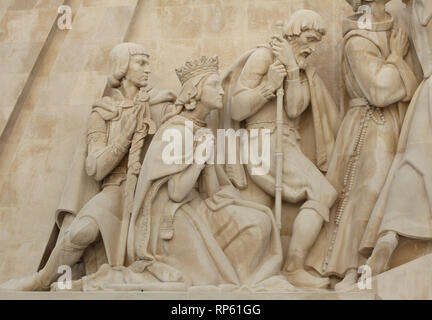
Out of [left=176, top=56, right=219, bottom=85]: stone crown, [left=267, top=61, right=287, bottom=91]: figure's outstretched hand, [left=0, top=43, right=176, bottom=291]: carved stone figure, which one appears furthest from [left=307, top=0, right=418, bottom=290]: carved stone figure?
[left=0, top=43, right=176, bottom=291]: carved stone figure

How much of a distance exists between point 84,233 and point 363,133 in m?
2.49

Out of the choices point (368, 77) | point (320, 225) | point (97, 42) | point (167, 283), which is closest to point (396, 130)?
point (368, 77)

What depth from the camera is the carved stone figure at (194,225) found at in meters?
8.39

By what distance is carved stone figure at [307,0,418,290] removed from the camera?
861 centimetres

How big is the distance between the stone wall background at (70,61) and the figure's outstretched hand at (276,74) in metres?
0.70

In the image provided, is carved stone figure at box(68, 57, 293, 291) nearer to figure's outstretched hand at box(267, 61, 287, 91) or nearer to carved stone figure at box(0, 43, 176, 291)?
carved stone figure at box(0, 43, 176, 291)

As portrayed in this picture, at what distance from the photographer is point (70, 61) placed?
10.0m

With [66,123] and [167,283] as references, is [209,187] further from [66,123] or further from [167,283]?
[66,123]

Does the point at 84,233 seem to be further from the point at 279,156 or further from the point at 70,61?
the point at 70,61

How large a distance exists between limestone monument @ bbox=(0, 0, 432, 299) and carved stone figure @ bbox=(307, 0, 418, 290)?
13mm

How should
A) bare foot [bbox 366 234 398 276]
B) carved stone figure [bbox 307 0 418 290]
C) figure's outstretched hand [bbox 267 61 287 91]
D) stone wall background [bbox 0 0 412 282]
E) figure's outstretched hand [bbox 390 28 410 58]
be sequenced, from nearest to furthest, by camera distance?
bare foot [bbox 366 234 398 276], carved stone figure [bbox 307 0 418 290], figure's outstretched hand [bbox 267 61 287 91], figure's outstretched hand [bbox 390 28 410 58], stone wall background [bbox 0 0 412 282]

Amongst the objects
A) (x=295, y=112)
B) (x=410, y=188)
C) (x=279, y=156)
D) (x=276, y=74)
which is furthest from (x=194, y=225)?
(x=410, y=188)

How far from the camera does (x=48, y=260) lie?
883cm

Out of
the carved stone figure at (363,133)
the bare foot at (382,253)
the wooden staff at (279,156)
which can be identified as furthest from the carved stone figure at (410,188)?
the wooden staff at (279,156)
